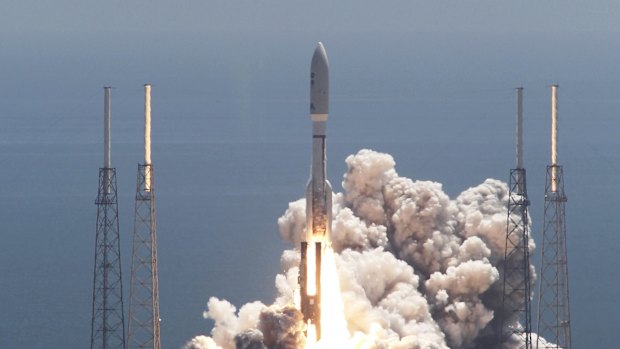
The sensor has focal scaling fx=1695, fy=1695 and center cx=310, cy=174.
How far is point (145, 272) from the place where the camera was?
118 m

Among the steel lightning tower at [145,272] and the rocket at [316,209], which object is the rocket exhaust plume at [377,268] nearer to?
the rocket at [316,209]

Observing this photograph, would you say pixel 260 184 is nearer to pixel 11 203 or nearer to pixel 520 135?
pixel 11 203

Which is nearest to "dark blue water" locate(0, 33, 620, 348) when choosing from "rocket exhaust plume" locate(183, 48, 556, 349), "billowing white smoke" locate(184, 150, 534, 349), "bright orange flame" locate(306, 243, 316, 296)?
"billowing white smoke" locate(184, 150, 534, 349)

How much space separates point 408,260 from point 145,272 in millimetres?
46404

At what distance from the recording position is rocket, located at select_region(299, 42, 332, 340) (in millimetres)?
→ 61688

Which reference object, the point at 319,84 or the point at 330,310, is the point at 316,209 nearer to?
the point at 330,310

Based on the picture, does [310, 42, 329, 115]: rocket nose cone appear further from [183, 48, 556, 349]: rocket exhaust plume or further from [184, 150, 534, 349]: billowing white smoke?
[184, 150, 534, 349]: billowing white smoke

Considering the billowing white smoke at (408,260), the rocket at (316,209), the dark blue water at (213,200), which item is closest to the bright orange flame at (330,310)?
the rocket at (316,209)

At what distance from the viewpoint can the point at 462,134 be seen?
19212 centimetres

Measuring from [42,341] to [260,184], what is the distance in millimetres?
61169

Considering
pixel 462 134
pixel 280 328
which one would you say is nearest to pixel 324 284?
pixel 280 328

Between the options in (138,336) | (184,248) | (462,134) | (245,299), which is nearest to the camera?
(138,336)

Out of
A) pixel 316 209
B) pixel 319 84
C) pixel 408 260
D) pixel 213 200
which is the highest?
pixel 213 200

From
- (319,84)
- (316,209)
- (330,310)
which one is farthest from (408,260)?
(319,84)
